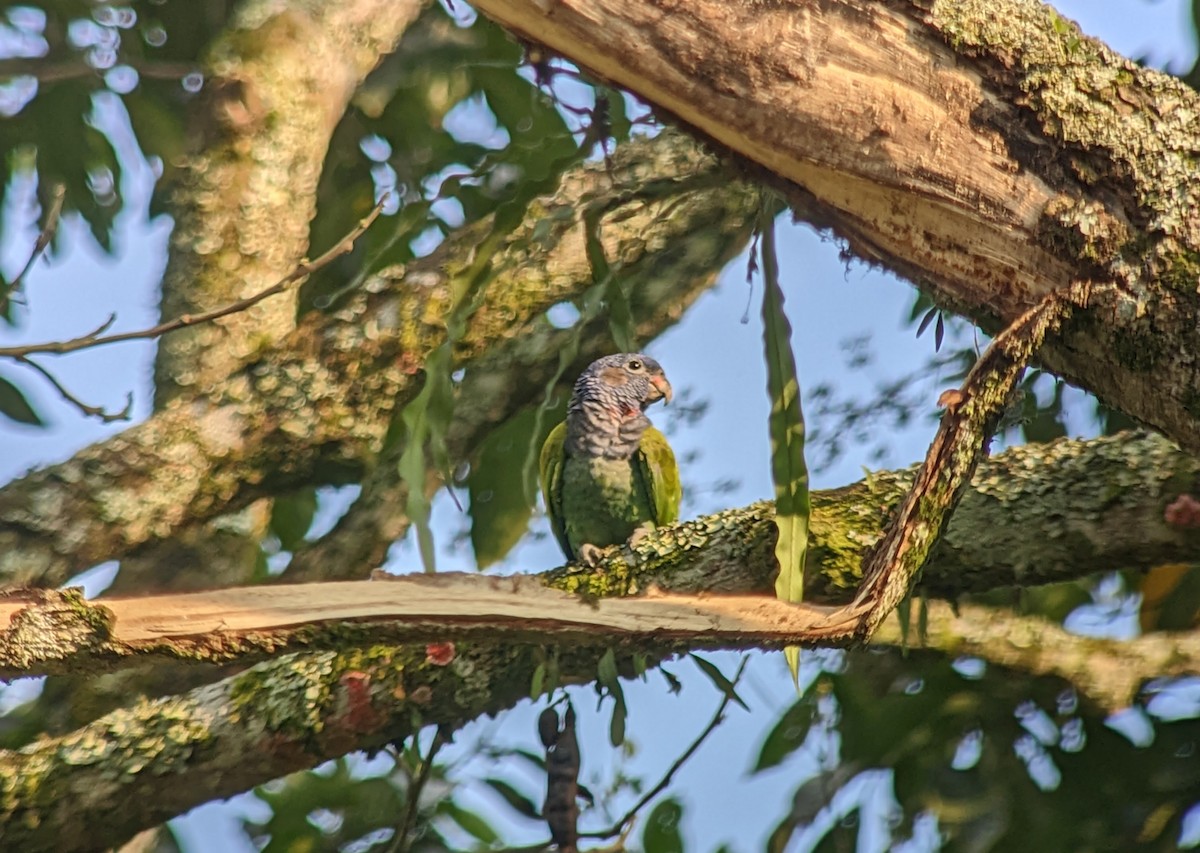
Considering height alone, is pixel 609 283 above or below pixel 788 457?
above

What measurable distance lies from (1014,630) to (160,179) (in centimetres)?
332

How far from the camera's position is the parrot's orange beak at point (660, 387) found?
3.98 metres

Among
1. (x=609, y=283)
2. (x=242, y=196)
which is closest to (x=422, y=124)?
(x=242, y=196)

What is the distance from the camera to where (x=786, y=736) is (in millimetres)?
2889

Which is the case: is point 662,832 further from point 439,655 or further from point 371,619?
point 371,619

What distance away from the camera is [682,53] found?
1531 mm

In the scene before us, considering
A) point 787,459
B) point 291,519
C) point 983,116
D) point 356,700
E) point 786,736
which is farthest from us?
point 291,519

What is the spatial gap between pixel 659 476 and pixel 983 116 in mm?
2068

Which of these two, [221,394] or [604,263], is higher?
[221,394]

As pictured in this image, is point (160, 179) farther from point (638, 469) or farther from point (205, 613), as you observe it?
point (205, 613)

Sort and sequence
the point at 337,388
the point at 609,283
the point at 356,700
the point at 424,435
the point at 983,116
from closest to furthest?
1. the point at 983,116
2. the point at 424,435
3. the point at 609,283
4. the point at 356,700
5. the point at 337,388

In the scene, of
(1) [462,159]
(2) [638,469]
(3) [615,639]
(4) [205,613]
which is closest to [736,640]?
(3) [615,639]

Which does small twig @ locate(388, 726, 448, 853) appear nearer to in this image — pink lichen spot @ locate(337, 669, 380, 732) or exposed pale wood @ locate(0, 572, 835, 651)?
pink lichen spot @ locate(337, 669, 380, 732)

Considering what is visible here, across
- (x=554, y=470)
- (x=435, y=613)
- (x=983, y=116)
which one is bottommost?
(x=435, y=613)
